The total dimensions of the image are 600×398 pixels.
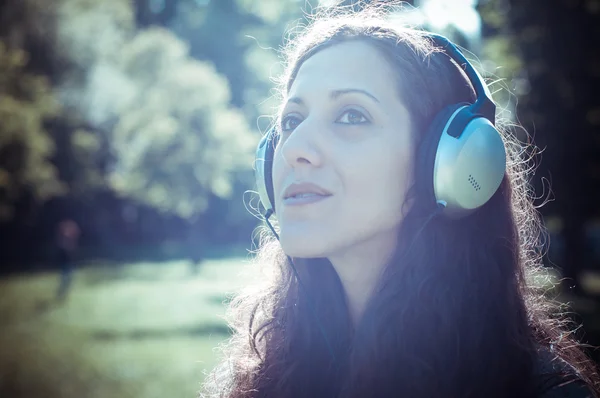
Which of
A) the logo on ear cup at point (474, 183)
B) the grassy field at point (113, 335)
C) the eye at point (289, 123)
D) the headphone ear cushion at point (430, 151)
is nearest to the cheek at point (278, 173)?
the eye at point (289, 123)

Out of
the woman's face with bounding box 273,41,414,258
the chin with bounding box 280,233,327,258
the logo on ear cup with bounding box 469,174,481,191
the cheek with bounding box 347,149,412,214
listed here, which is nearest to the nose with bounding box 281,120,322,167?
the woman's face with bounding box 273,41,414,258

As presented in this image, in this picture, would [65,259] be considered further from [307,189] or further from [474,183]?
[474,183]

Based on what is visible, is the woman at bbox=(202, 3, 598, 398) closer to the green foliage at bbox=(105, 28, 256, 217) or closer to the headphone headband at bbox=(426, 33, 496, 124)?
the headphone headband at bbox=(426, 33, 496, 124)

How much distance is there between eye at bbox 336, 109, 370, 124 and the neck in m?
0.36

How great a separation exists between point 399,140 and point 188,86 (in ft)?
43.1

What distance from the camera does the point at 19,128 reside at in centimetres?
1634

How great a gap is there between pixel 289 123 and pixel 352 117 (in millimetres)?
273

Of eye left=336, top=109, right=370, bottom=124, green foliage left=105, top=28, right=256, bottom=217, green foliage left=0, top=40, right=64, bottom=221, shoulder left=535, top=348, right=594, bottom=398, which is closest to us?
shoulder left=535, top=348, right=594, bottom=398

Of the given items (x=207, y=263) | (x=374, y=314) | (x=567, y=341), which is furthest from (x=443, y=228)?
(x=207, y=263)

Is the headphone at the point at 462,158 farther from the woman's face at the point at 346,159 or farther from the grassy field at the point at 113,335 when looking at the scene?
the grassy field at the point at 113,335

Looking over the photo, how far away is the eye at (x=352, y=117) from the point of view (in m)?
1.75

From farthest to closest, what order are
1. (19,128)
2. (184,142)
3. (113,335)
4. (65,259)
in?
(19,128) < (184,142) < (65,259) < (113,335)

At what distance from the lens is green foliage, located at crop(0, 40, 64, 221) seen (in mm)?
16072

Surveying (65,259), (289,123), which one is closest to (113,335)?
(65,259)
